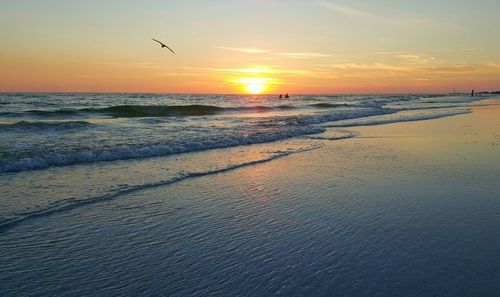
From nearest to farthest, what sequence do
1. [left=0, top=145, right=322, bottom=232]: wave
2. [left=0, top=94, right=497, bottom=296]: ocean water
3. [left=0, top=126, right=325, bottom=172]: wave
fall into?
[left=0, top=94, right=497, bottom=296]: ocean water → [left=0, top=145, right=322, bottom=232]: wave → [left=0, top=126, right=325, bottom=172]: wave

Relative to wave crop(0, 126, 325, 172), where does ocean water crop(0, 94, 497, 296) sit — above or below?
below

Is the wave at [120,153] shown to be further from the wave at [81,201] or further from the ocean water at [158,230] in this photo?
the wave at [81,201]

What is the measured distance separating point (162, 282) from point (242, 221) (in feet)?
7.37

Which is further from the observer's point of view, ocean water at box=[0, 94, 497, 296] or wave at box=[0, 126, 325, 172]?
wave at box=[0, 126, 325, 172]

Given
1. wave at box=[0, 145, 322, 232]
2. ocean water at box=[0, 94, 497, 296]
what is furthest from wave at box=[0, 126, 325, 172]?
wave at box=[0, 145, 322, 232]

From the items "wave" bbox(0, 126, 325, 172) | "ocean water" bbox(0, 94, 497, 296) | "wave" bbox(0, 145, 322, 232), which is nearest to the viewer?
"ocean water" bbox(0, 94, 497, 296)

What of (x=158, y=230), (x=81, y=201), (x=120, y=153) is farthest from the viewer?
(x=120, y=153)

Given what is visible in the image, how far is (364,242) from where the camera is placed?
5227mm

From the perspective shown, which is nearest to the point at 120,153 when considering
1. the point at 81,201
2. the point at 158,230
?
the point at 81,201

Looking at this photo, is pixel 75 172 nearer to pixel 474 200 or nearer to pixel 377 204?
pixel 377 204

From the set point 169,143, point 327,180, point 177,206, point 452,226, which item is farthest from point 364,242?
point 169,143

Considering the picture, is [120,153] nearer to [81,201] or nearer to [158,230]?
[81,201]

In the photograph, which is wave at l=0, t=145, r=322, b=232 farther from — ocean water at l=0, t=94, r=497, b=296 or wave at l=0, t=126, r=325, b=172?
wave at l=0, t=126, r=325, b=172

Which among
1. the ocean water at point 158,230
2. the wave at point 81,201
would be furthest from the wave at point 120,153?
the wave at point 81,201
